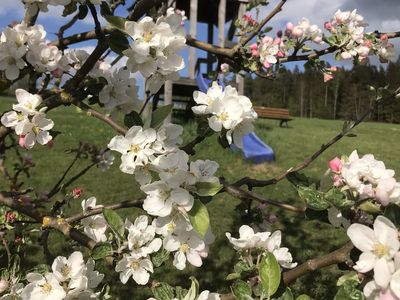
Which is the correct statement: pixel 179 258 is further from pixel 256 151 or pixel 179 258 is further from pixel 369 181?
pixel 256 151

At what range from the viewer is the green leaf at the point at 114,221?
1222 millimetres

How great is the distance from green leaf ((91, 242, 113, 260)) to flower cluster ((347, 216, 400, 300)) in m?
0.71

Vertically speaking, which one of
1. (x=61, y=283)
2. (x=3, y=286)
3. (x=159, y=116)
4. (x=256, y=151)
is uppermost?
(x=159, y=116)

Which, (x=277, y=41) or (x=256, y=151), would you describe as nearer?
(x=277, y=41)

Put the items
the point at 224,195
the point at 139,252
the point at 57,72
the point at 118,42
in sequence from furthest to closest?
the point at 224,195 < the point at 57,72 < the point at 139,252 < the point at 118,42

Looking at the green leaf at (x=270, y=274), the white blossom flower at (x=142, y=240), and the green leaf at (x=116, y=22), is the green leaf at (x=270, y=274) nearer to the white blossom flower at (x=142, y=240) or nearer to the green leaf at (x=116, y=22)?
the white blossom flower at (x=142, y=240)

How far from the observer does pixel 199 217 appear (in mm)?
983

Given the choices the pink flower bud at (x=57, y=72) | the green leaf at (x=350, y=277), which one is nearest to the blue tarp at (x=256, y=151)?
the pink flower bud at (x=57, y=72)

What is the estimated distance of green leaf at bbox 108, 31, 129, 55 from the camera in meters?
1.11

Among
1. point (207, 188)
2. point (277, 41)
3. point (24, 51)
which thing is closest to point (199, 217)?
point (207, 188)

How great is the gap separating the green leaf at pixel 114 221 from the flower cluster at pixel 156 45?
0.39m

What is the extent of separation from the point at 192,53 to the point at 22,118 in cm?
857

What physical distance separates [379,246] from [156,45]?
2.09 ft

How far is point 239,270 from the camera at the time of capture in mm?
1229
